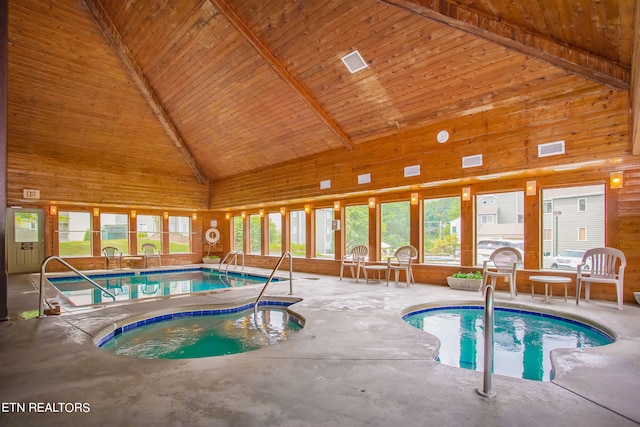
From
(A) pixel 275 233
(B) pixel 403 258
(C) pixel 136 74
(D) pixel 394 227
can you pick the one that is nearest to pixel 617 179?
(B) pixel 403 258

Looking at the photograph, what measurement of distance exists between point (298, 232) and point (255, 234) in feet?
8.45

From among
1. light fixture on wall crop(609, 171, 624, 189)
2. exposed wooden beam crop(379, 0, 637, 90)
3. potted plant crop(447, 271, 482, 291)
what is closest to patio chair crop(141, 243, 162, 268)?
potted plant crop(447, 271, 482, 291)

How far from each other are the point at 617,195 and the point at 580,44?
2.64m

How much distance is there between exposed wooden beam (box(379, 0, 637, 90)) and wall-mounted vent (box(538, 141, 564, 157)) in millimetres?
1053

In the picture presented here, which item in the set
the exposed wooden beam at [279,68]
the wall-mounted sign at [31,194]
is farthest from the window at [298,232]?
the wall-mounted sign at [31,194]

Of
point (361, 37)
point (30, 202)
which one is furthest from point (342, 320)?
point (30, 202)

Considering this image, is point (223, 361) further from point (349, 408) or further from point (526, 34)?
point (526, 34)

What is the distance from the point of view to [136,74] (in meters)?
8.97

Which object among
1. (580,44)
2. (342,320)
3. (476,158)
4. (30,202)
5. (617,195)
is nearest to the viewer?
(342,320)

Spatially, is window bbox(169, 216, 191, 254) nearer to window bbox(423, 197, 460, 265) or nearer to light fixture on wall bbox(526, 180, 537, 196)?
window bbox(423, 197, 460, 265)

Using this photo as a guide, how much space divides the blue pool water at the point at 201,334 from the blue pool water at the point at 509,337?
2.01 m

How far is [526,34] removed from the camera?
511 centimetres

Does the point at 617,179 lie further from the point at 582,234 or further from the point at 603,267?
the point at 603,267

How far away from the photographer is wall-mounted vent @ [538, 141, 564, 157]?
226 inches
